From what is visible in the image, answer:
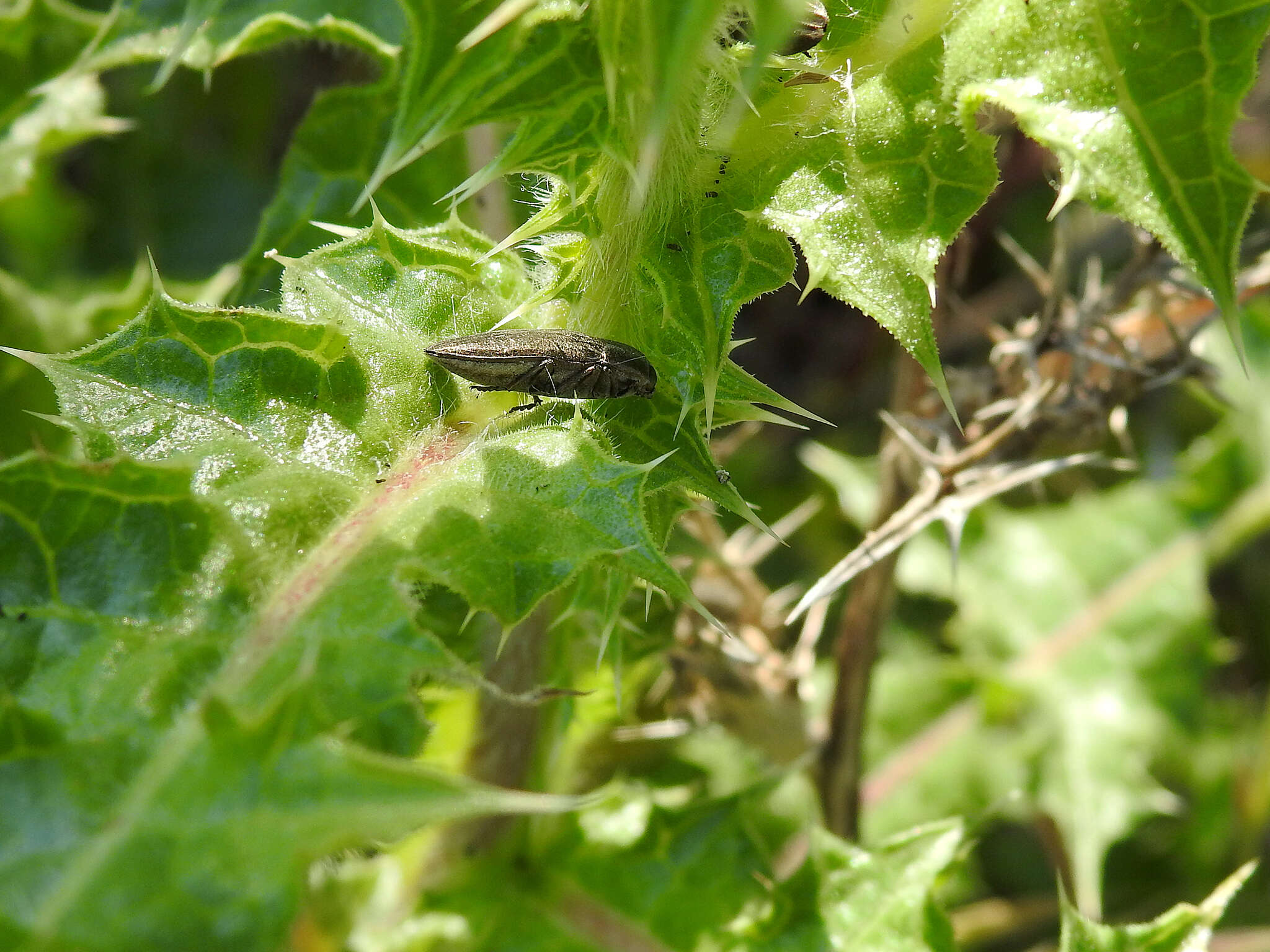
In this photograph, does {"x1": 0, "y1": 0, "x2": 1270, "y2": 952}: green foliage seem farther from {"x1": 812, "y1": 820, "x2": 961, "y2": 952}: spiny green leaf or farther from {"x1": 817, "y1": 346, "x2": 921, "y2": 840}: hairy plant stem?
{"x1": 817, "y1": 346, "x2": 921, "y2": 840}: hairy plant stem

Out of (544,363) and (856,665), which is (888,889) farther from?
(544,363)

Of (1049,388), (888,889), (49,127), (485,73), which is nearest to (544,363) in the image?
(485,73)

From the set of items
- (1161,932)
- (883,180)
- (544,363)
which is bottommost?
(1161,932)

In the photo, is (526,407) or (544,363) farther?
(526,407)

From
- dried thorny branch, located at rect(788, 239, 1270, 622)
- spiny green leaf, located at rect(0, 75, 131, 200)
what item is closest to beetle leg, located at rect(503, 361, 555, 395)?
dried thorny branch, located at rect(788, 239, 1270, 622)

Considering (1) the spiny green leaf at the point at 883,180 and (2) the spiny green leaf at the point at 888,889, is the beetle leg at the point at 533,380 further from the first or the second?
(2) the spiny green leaf at the point at 888,889

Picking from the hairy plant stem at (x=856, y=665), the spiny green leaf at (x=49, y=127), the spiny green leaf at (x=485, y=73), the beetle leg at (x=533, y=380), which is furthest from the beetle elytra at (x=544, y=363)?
the spiny green leaf at (x=49, y=127)

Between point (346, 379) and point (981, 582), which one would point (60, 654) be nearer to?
point (346, 379)
